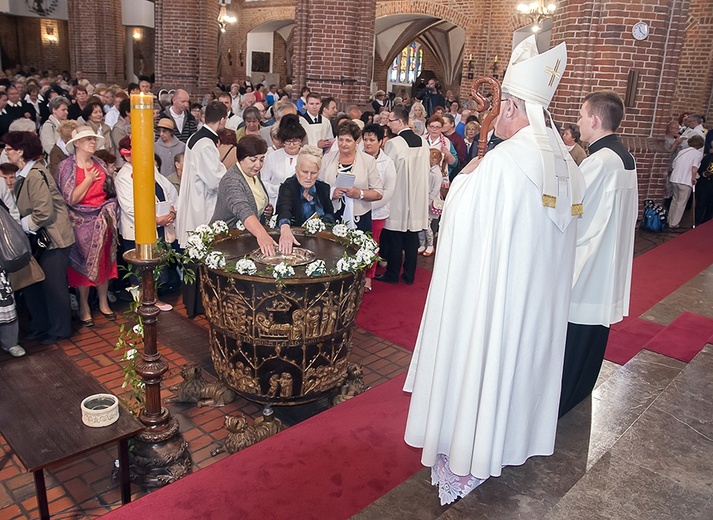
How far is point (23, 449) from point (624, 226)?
3.20m

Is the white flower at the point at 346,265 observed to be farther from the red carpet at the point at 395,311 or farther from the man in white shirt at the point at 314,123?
the man in white shirt at the point at 314,123

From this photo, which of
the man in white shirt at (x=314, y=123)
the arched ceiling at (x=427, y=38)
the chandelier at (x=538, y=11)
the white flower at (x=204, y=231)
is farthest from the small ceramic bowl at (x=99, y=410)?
the arched ceiling at (x=427, y=38)

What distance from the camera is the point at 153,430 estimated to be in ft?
10.2

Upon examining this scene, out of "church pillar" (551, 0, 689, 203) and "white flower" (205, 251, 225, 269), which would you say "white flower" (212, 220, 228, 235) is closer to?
"white flower" (205, 251, 225, 269)

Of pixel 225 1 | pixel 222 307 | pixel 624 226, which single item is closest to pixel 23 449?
pixel 222 307

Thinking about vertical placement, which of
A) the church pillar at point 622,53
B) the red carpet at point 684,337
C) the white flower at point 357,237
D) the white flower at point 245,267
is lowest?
the red carpet at point 684,337

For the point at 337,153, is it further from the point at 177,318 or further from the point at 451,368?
the point at 451,368

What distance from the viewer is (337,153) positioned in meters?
5.74

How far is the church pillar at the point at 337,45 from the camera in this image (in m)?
9.89

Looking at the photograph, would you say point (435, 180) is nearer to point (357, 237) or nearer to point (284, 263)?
point (357, 237)

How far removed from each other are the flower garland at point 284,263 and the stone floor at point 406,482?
1.06m

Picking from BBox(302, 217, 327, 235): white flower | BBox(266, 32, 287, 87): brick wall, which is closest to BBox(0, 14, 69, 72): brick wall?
BBox(266, 32, 287, 87): brick wall

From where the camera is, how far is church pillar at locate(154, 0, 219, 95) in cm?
1395

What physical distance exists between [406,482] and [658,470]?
101 centimetres
